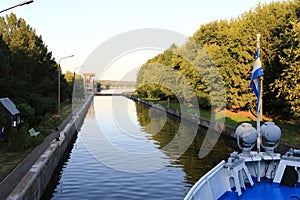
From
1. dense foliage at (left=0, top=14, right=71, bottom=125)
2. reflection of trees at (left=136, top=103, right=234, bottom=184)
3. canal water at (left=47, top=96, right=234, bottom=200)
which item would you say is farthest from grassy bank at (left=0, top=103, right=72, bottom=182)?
reflection of trees at (left=136, top=103, right=234, bottom=184)

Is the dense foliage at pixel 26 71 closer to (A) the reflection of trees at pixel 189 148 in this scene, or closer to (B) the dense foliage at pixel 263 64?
(A) the reflection of trees at pixel 189 148

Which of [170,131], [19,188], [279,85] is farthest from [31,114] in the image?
[279,85]

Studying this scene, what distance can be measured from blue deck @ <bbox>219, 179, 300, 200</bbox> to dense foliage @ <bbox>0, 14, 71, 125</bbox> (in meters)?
22.7

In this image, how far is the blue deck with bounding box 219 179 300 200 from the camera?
11.0 meters

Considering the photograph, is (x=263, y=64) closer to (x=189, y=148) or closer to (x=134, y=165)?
(x=189, y=148)

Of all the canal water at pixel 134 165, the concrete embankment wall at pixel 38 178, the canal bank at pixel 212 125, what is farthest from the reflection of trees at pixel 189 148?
the concrete embankment wall at pixel 38 178

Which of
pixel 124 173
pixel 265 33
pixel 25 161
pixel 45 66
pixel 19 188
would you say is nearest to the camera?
pixel 19 188

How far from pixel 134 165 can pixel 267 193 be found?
12574 mm

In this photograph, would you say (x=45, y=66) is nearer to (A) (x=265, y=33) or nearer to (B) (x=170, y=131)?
(B) (x=170, y=131)

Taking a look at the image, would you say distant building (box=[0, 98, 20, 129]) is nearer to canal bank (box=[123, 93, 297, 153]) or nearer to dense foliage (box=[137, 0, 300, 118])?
canal bank (box=[123, 93, 297, 153])

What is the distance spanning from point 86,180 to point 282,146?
1290 cm

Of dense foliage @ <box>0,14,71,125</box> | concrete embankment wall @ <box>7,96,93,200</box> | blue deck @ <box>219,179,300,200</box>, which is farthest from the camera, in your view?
dense foliage @ <box>0,14,71,125</box>

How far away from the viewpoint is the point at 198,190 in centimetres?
916

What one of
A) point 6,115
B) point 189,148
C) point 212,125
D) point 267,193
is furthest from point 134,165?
point 212,125
